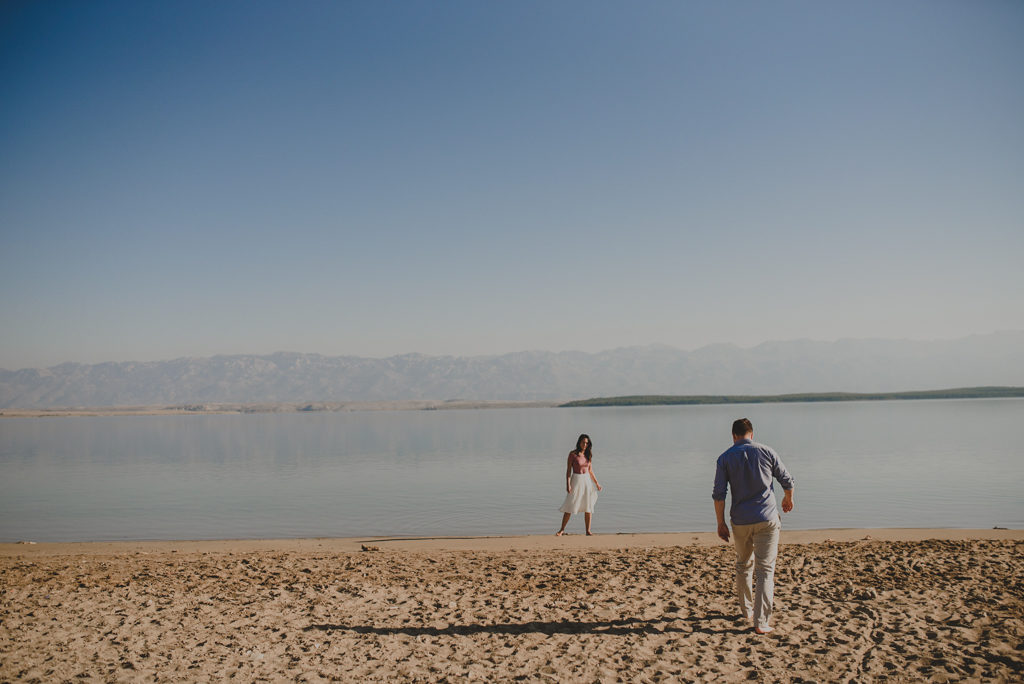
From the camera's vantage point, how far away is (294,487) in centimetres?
2548

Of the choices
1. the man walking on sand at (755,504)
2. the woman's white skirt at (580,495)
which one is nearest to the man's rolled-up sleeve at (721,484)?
the man walking on sand at (755,504)

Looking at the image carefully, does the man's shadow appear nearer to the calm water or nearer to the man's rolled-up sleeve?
the man's rolled-up sleeve

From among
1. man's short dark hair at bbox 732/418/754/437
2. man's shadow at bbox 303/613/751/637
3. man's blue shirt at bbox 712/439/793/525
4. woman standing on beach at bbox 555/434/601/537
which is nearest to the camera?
man's blue shirt at bbox 712/439/793/525

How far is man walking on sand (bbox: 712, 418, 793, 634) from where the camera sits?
719 cm

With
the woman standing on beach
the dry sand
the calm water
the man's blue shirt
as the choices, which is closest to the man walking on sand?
the man's blue shirt

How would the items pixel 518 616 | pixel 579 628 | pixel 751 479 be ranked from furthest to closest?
pixel 518 616 < pixel 579 628 < pixel 751 479

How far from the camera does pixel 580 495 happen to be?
46.1ft

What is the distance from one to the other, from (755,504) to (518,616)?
3.21 m

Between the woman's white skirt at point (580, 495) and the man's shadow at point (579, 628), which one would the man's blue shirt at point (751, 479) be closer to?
the man's shadow at point (579, 628)

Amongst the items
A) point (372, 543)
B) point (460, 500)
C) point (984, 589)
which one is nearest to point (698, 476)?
point (460, 500)

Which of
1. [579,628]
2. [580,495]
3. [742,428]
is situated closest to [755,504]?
[742,428]

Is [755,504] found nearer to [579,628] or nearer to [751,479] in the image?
[751,479]

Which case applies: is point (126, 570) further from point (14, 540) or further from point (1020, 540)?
point (1020, 540)

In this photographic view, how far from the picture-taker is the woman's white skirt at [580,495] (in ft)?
45.8
